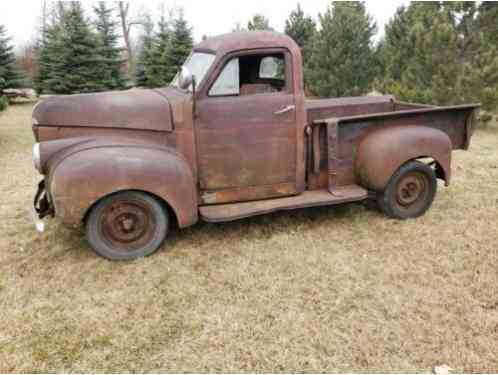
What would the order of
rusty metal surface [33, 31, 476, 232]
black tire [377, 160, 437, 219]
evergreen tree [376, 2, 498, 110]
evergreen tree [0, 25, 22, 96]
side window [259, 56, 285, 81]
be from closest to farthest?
rusty metal surface [33, 31, 476, 232] < side window [259, 56, 285, 81] < black tire [377, 160, 437, 219] < evergreen tree [376, 2, 498, 110] < evergreen tree [0, 25, 22, 96]

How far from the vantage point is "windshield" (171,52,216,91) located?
3.77 meters

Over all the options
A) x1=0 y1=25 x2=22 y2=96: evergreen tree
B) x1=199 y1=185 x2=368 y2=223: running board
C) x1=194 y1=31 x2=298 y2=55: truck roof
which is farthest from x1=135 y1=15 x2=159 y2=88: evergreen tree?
x1=199 y1=185 x2=368 y2=223: running board

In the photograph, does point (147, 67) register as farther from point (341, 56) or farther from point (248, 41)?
point (248, 41)

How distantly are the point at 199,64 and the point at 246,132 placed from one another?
2.81 ft

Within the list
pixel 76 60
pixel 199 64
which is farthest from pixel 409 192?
pixel 76 60

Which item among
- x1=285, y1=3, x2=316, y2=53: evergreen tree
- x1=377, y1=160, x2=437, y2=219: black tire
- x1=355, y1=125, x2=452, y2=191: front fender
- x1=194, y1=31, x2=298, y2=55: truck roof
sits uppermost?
x1=285, y1=3, x2=316, y2=53: evergreen tree

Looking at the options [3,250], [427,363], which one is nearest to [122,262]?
[3,250]

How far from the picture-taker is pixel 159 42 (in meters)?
A: 15.8

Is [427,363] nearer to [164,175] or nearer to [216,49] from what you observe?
Answer: [164,175]

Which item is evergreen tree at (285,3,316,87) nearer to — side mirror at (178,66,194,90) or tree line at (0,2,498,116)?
tree line at (0,2,498,116)

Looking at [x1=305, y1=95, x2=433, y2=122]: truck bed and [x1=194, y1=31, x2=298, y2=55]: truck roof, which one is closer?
[x1=194, y1=31, x2=298, y2=55]: truck roof

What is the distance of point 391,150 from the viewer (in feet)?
13.5

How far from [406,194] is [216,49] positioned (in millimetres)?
2555

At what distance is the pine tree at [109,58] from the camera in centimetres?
1539
